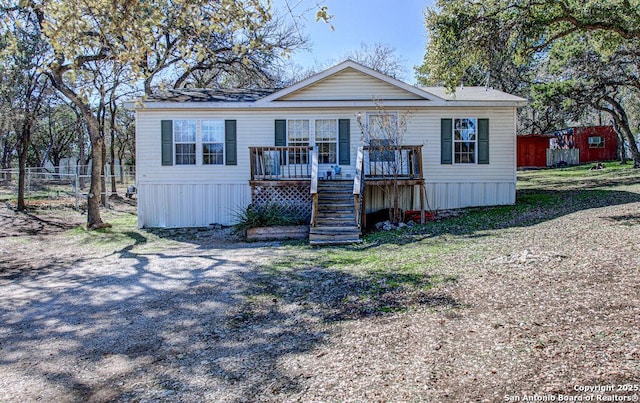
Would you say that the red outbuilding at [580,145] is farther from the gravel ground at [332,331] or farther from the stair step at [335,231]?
the gravel ground at [332,331]

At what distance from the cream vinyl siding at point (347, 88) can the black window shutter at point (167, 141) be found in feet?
12.0

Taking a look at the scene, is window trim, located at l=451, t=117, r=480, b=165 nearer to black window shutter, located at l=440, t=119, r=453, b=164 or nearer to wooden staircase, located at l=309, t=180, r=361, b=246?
black window shutter, located at l=440, t=119, r=453, b=164

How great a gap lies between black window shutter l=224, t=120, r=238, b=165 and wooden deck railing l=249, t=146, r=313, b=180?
109cm

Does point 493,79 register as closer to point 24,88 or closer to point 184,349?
point 24,88

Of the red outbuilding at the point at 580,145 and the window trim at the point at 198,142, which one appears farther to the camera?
the red outbuilding at the point at 580,145

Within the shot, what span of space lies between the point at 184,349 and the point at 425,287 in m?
2.73

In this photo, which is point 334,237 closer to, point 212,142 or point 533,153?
point 212,142

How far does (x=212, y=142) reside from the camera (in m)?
13.1

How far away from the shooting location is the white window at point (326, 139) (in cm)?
1305

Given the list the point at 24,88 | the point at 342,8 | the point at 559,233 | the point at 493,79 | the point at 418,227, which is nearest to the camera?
Result: the point at 342,8

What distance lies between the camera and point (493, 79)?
2577 cm

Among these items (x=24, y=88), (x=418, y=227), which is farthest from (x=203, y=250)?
(x=24, y=88)

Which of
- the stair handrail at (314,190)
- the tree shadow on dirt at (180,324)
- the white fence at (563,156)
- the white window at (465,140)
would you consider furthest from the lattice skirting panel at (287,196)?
the white fence at (563,156)

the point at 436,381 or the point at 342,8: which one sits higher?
the point at 342,8
